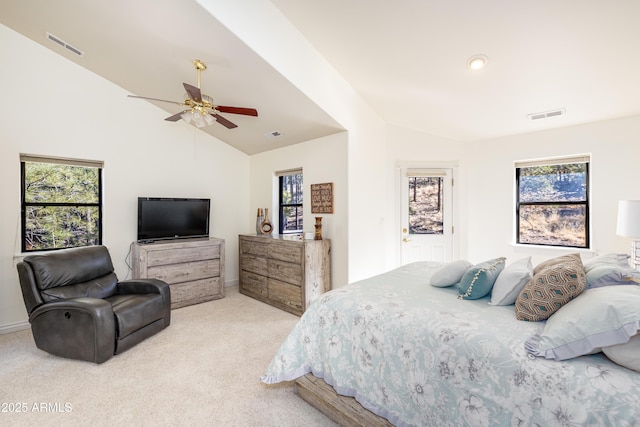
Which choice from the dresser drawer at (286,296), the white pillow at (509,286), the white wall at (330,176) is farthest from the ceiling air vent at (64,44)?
the white pillow at (509,286)

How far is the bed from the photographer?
3.42 ft

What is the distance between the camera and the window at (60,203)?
3408 millimetres

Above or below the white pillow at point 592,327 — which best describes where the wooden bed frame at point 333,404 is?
below

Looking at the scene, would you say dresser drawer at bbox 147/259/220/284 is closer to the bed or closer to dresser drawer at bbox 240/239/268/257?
dresser drawer at bbox 240/239/268/257

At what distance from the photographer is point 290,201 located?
4.82m

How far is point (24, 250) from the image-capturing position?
A: 334cm

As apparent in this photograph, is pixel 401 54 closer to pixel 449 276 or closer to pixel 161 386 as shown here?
pixel 449 276

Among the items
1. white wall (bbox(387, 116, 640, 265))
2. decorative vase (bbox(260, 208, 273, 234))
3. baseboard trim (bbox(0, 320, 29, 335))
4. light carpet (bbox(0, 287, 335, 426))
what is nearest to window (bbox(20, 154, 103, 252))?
baseboard trim (bbox(0, 320, 29, 335))

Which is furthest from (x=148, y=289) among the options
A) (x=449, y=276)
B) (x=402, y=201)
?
(x=402, y=201)

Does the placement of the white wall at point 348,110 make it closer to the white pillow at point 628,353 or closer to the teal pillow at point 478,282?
the teal pillow at point 478,282

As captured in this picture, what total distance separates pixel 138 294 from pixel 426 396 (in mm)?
3050

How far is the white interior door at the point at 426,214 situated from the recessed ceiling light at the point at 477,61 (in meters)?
1.96

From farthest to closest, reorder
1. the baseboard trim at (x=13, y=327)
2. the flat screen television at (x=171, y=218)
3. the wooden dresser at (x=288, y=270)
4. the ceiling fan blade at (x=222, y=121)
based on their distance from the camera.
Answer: the flat screen television at (x=171, y=218) < the wooden dresser at (x=288, y=270) < the baseboard trim at (x=13, y=327) < the ceiling fan blade at (x=222, y=121)

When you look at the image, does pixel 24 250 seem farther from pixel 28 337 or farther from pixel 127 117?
pixel 127 117
